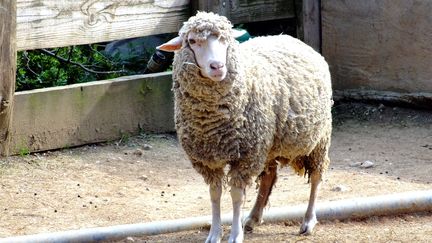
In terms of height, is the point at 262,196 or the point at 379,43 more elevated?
the point at 379,43

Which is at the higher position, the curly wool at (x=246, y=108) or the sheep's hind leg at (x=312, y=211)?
the curly wool at (x=246, y=108)

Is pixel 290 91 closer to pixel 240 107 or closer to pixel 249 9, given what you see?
pixel 240 107

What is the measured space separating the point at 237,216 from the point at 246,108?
0.65m

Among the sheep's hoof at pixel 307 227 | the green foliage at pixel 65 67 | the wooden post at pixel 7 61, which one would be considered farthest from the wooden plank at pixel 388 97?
the wooden post at pixel 7 61

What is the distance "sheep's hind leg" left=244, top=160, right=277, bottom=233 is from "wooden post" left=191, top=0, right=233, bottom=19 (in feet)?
8.86

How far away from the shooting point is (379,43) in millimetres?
8930

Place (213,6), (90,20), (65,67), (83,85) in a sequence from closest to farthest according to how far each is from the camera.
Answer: (83,85) < (90,20) < (213,6) < (65,67)

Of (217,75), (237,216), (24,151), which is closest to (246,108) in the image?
(217,75)

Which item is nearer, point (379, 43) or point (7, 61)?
point (7, 61)

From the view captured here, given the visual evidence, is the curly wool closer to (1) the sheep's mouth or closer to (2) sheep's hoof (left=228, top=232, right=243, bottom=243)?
(1) the sheep's mouth

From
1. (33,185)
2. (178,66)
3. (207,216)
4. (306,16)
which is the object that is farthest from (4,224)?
(306,16)

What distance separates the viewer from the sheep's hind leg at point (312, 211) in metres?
5.93

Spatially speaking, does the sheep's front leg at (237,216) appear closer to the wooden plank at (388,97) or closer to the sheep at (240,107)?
the sheep at (240,107)

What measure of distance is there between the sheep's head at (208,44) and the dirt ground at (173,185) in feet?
4.02
